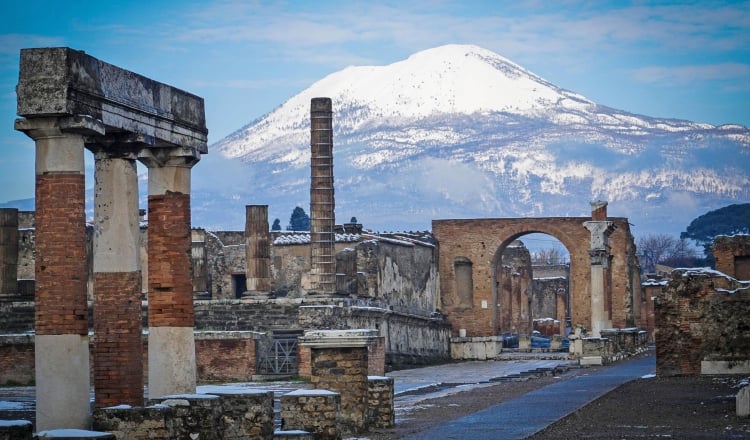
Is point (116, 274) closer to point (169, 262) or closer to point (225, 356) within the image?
point (169, 262)

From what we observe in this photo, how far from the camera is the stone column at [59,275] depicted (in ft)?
50.1

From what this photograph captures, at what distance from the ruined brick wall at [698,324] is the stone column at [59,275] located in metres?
16.8

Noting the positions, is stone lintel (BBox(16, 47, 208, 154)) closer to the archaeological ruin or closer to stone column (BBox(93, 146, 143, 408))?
the archaeological ruin

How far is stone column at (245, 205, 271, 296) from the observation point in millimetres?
43328

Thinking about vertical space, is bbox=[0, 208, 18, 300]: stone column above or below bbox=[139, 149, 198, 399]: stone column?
above

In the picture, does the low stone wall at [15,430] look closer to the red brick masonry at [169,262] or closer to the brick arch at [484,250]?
the red brick masonry at [169,262]

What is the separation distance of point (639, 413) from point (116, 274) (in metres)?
8.29

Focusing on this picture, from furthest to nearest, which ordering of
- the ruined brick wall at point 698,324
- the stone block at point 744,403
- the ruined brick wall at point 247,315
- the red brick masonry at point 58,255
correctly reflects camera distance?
the ruined brick wall at point 247,315
the ruined brick wall at point 698,324
the stone block at point 744,403
the red brick masonry at point 58,255

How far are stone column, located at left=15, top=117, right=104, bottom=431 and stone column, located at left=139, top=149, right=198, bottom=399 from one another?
2.33 metres

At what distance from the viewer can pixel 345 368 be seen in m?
20.9

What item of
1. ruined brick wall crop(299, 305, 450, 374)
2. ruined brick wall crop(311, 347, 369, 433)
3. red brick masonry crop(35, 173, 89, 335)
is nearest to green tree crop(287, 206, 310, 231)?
ruined brick wall crop(299, 305, 450, 374)

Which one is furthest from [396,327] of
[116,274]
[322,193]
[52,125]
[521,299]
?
[52,125]

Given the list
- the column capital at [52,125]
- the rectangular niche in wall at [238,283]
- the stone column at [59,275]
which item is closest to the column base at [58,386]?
the stone column at [59,275]

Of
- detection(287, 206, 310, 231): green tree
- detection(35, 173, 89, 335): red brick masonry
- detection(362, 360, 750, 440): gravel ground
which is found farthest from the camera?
detection(287, 206, 310, 231): green tree
